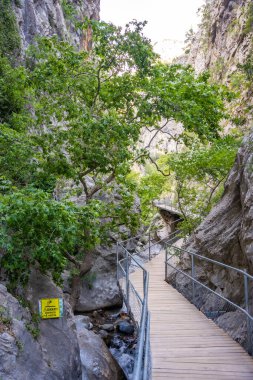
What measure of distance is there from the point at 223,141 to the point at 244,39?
15.1 meters

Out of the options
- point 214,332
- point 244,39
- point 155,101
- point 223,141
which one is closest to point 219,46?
point 244,39

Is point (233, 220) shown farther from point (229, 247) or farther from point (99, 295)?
point (99, 295)

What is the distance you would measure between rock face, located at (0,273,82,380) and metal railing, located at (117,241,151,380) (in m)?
1.31

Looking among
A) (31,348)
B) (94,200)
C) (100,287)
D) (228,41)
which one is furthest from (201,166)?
(228,41)

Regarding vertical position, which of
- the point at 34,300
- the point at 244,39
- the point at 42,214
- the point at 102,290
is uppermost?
the point at 244,39

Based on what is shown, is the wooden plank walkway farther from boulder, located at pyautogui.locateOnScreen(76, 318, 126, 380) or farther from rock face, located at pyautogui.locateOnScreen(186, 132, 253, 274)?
boulder, located at pyautogui.locateOnScreen(76, 318, 126, 380)

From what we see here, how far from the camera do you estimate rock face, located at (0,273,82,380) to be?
4551 millimetres

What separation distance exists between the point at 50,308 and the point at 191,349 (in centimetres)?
250

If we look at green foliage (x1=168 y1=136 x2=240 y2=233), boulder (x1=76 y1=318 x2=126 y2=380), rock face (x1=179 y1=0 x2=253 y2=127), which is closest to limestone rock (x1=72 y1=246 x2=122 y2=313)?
boulder (x1=76 y1=318 x2=126 y2=380)

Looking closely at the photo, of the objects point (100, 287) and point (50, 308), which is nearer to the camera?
point (50, 308)

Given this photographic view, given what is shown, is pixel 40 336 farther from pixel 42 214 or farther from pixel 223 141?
pixel 223 141

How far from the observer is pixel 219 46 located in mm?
28719

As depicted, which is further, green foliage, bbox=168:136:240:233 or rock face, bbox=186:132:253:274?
green foliage, bbox=168:136:240:233

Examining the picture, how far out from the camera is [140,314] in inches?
266
